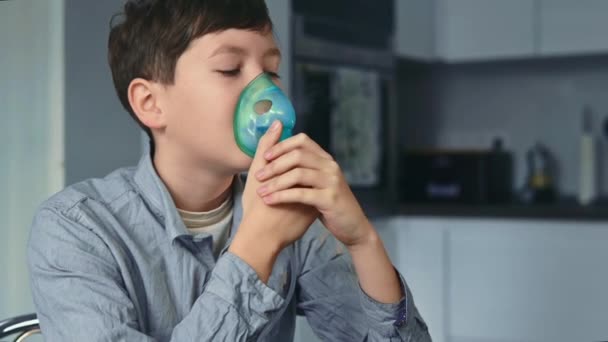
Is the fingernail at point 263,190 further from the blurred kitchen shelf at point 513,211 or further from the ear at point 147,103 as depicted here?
the blurred kitchen shelf at point 513,211

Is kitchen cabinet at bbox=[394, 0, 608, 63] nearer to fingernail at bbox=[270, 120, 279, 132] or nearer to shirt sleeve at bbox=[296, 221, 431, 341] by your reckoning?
shirt sleeve at bbox=[296, 221, 431, 341]

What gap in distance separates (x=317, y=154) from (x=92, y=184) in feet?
1.01

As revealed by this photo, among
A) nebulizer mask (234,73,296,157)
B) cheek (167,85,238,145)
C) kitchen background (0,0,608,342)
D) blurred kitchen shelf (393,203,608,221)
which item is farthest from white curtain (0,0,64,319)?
blurred kitchen shelf (393,203,608,221)

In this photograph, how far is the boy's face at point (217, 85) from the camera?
892 millimetres

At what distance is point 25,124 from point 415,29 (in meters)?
1.93

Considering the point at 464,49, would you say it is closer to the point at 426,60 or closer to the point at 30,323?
the point at 426,60

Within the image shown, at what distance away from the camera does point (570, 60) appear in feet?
11.7

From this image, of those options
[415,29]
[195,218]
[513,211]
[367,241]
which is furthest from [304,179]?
[415,29]

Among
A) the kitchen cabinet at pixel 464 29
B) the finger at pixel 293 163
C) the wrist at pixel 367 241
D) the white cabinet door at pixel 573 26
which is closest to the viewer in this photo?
the finger at pixel 293 163

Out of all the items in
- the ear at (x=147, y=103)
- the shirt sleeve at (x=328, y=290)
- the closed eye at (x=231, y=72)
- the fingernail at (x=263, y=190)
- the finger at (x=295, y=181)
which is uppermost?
the closed eye at (x=231, y=72)

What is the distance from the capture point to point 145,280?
0.92 meters

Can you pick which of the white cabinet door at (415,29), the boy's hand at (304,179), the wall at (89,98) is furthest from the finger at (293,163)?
the white cabinet door at (415,29)

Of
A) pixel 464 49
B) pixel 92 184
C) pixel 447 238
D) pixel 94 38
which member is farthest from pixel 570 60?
pixel 92 184

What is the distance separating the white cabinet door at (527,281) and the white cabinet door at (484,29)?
0.75m
